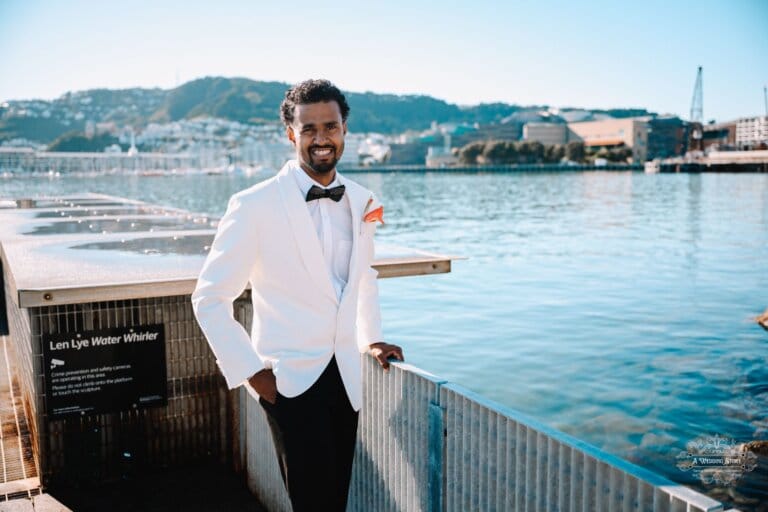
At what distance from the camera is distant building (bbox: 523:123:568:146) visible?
629ft

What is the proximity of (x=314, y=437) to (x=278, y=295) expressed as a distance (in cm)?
52

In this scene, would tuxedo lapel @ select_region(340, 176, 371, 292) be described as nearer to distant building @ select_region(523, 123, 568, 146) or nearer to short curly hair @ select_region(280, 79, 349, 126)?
short curly hair @ select_region(280, 79, 349, 126)

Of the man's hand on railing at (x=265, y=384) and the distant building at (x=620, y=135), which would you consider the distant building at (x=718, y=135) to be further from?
the man's hand on railing at (x=265, y=384)

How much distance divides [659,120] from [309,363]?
622 ft

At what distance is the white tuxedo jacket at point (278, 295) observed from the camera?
2.64 metres

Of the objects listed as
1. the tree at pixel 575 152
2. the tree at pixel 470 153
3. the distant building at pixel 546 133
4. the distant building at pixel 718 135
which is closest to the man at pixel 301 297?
the tree at pixel 575 152

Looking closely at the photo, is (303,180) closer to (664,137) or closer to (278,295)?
(278,295)

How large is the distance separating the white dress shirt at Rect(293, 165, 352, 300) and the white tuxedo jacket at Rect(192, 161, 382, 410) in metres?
0.04

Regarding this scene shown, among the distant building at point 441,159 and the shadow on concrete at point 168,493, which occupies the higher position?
the distant building at point 441,159

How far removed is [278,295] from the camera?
2.79 m

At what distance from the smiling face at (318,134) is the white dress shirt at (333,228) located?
64 mm

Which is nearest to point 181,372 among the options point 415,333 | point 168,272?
point 168,272

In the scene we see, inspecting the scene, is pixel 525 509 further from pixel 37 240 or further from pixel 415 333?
pixel 415 333

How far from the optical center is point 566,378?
12.8 m
